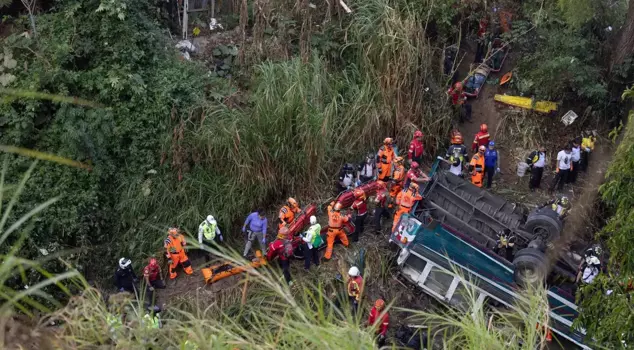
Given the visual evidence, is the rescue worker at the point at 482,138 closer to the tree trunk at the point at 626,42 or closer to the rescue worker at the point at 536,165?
the rescue worker at the point at 536,165

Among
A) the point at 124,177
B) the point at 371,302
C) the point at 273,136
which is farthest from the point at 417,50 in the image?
the point at 124,177

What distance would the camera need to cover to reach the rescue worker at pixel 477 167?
1180cm

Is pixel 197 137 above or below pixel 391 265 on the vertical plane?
above

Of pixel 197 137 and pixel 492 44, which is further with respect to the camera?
pixel 492 44

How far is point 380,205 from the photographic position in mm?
11039

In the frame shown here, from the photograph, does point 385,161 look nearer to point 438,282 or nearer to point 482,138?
point 482,138

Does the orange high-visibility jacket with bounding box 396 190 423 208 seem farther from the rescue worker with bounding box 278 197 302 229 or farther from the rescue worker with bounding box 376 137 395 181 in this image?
the rescue worker with bounding box 278 197 302 229

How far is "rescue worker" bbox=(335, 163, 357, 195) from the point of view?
1184cm

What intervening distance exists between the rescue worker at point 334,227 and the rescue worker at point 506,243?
2.53 meters

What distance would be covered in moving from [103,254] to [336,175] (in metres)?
4.60

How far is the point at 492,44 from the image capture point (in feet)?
46.6

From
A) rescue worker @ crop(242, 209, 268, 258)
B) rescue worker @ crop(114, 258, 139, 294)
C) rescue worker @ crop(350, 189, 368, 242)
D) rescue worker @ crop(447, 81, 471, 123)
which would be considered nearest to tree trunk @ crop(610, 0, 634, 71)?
rescue worker @ crop(447, 81, 471, 123)

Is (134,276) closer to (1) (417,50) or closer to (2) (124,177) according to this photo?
(2) (124,177)

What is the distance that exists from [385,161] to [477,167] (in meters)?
1.75
